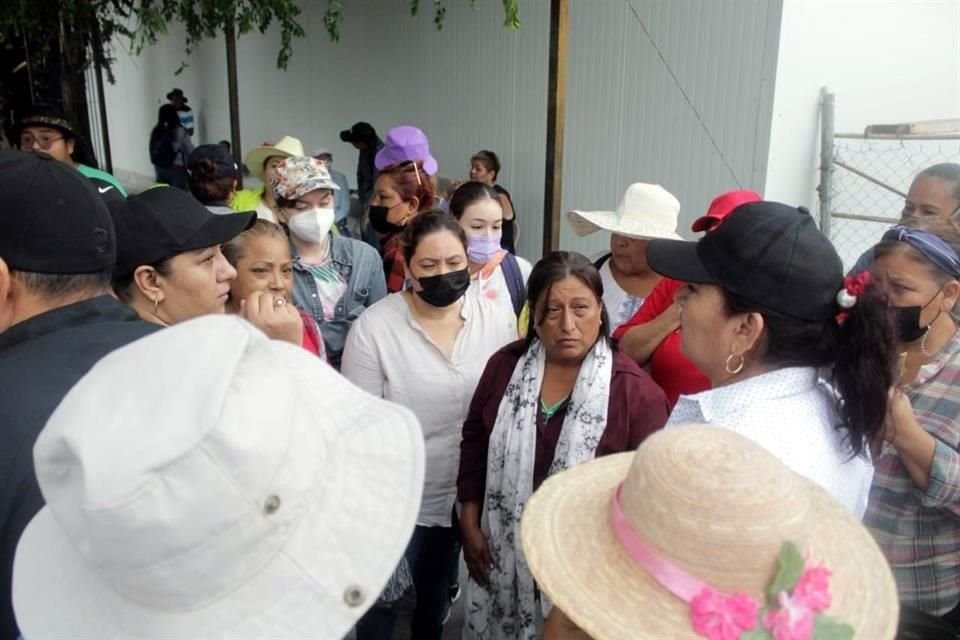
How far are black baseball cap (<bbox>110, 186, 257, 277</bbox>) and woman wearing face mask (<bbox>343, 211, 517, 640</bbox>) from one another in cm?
71

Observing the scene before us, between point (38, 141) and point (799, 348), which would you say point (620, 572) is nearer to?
point (799, 348)

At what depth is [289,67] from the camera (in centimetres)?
1071

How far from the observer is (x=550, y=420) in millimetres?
2309

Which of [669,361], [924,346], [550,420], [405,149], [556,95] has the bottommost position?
[550,420]

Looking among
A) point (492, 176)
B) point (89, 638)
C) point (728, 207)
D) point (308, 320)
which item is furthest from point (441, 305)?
point (492, 176)

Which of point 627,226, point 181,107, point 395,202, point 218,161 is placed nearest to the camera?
point 627,226

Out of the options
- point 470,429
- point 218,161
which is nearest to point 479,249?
point 470,429

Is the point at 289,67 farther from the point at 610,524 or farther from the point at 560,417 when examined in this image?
the point at 610,524

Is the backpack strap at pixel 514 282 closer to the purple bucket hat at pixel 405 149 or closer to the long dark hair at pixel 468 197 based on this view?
the long dark hair at pixel 468 197

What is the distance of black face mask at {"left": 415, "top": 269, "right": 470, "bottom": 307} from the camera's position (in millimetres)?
→ 2605

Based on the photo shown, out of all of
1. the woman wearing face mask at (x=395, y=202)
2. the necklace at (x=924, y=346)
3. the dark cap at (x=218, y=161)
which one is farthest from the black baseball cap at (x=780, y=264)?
the dark cap at (x=218, y=161)

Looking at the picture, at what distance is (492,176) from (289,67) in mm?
5548

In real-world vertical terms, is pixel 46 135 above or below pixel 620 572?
above

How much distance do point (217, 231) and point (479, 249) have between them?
142 centimetres
